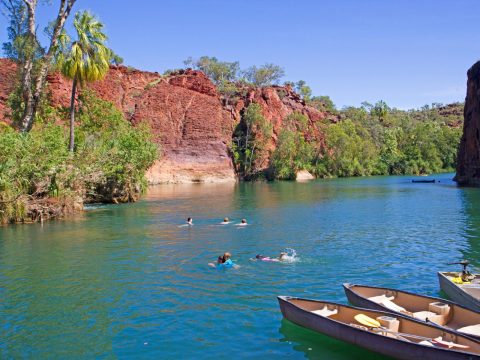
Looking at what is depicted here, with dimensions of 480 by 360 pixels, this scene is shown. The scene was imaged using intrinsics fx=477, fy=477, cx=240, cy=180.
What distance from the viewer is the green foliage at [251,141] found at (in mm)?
99375

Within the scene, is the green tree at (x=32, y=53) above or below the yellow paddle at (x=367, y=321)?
above

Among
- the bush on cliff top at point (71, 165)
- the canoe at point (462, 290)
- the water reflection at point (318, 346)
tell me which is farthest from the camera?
the bush on cliff top at point (71, 165)

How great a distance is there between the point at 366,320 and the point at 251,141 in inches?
3551

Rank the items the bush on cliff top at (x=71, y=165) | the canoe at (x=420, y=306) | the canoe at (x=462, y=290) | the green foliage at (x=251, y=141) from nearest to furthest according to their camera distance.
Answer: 1. the canoe at (x=420, y=306)
2. the canoe at (x=462, y=290)
3. the bush on cliff top at (x=71, y=165)
4. the green foliage at (x=251, y=141)

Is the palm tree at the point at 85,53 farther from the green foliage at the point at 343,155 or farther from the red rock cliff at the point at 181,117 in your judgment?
the green foliage at the point at 343,155

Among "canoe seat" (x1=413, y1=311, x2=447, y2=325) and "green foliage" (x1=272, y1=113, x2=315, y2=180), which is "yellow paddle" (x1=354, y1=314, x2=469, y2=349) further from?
"green foliage" (x1=272, y1=113, x2=315, y2=180)

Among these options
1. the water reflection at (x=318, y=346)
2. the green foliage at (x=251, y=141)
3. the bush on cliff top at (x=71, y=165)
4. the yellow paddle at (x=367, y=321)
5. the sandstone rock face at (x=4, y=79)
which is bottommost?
the water reflection at (x=318, y=346)

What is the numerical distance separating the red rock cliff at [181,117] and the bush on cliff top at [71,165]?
3617cm

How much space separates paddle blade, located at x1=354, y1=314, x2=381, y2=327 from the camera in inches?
419

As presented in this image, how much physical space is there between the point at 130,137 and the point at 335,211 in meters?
21.0

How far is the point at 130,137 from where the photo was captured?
152ft

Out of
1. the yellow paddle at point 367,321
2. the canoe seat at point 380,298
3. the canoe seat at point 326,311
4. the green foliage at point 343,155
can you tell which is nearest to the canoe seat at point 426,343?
the yellow paddle at point 367,321

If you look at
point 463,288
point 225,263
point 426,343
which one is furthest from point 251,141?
point 426,343

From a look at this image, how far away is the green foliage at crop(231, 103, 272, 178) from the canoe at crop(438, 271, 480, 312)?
274 feet
